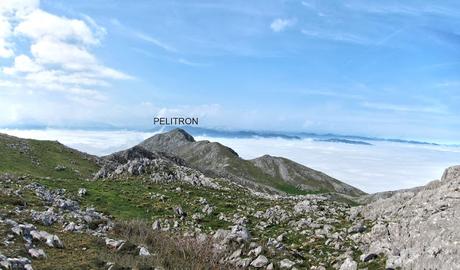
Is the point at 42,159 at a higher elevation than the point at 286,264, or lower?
higher

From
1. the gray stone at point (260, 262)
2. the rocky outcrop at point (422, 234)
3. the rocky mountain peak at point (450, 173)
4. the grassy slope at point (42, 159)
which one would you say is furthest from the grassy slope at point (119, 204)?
the rocky mountain peak at point (450, 173)

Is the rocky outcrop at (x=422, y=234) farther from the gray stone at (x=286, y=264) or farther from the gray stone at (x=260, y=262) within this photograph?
the gray stone at (x=260, y=262)

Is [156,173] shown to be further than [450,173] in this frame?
Yes

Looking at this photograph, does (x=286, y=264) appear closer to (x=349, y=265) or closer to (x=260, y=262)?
(x=260, y=262)

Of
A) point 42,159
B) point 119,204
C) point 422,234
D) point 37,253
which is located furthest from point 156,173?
point 422,234


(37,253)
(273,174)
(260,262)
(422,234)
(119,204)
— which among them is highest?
(422,234)

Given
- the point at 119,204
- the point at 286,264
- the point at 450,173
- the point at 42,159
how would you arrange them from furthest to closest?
the point at 42,159
the point at 119,204
the point at 450,173
the point at 286,264

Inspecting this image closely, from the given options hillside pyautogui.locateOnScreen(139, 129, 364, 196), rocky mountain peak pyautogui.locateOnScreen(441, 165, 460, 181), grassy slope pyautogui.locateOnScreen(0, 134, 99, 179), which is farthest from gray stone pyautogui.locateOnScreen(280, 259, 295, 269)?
hillside pyautogui.locateOnScreen(139, 129, 364, 196)
